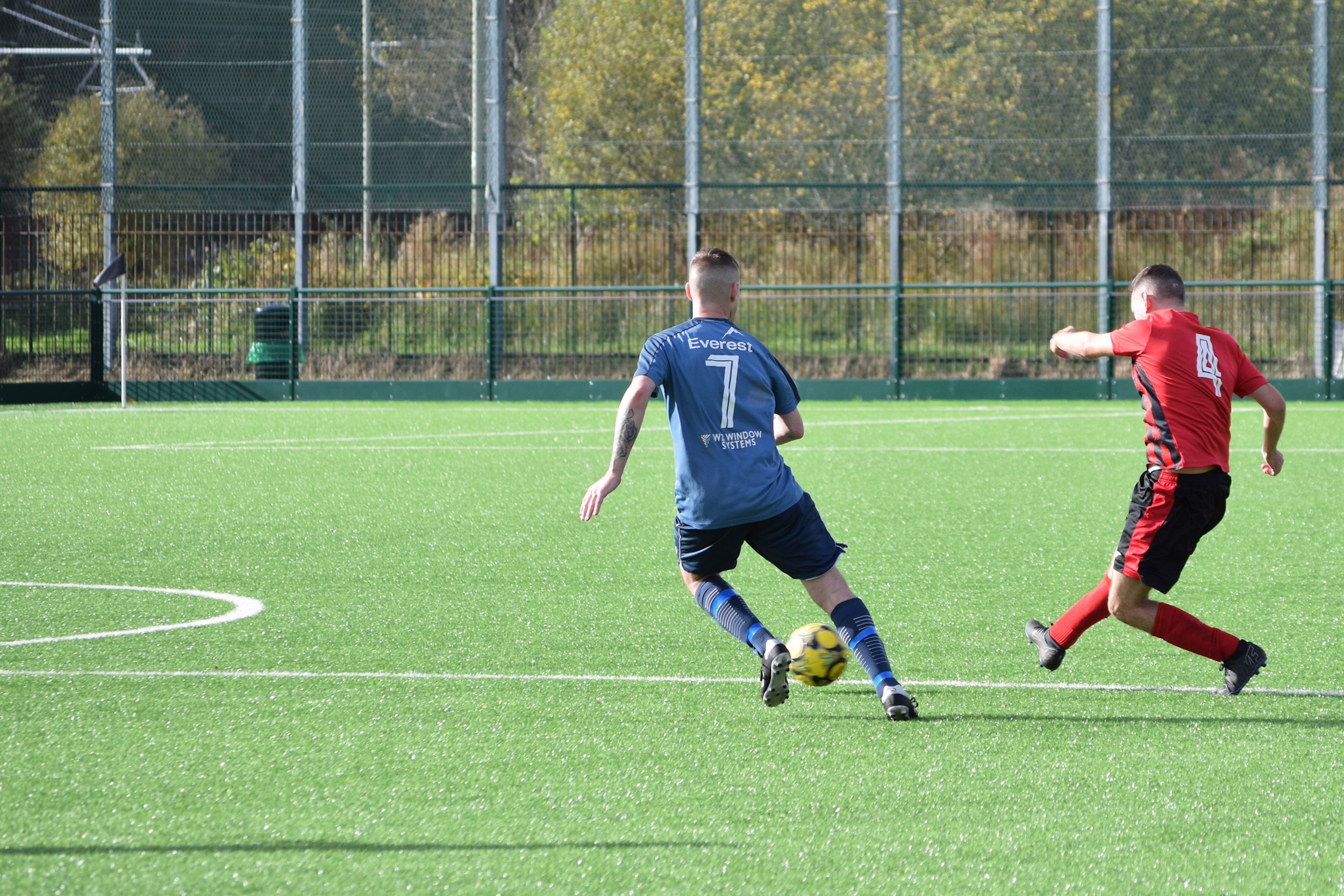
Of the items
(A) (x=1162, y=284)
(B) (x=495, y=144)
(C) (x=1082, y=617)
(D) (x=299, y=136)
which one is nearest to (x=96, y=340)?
(D) (x=299, y=136)

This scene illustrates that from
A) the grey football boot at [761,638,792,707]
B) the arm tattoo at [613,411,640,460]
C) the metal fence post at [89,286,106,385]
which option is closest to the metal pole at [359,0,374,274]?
the metal fence post at [89,286,106,385]

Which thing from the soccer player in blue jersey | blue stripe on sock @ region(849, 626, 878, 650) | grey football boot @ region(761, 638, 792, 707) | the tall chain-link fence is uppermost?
the tall chain-link fence

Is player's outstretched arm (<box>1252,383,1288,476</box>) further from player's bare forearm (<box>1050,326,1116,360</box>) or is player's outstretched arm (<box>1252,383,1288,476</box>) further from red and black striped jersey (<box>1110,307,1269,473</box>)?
player's bare forearm (<box>1050,326,1116,360</box>)

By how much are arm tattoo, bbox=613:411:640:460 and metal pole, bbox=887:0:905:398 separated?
774 inches

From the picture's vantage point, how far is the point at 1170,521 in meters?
5.05

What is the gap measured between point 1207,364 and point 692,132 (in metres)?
20.2

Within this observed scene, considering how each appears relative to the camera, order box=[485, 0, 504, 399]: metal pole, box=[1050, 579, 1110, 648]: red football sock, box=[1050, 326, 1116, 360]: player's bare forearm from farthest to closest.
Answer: box=[485, 0, 504, 399]: metal pole, box=[1050, 579, 1110, 648]: red football sock, box=[1050, 326, 1116, 360]: player's bare forearm

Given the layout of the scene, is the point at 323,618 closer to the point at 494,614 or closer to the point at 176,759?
the point at 494,614

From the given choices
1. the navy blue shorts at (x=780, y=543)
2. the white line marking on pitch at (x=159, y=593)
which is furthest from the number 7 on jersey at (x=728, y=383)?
the white line marking on pitch at (x=159, y=593)

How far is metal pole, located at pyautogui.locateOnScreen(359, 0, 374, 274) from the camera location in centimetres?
2517

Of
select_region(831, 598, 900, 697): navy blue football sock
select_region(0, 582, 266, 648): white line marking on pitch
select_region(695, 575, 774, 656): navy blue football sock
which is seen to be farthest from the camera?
select_region(0, 582, 266, 648): white line marking on pitch

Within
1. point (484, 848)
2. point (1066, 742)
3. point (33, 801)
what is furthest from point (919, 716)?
point (33, 801)

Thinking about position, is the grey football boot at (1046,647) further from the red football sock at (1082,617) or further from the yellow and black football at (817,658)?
the yellow and black football at (817,658)

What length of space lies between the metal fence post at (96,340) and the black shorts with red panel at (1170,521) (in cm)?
2028
